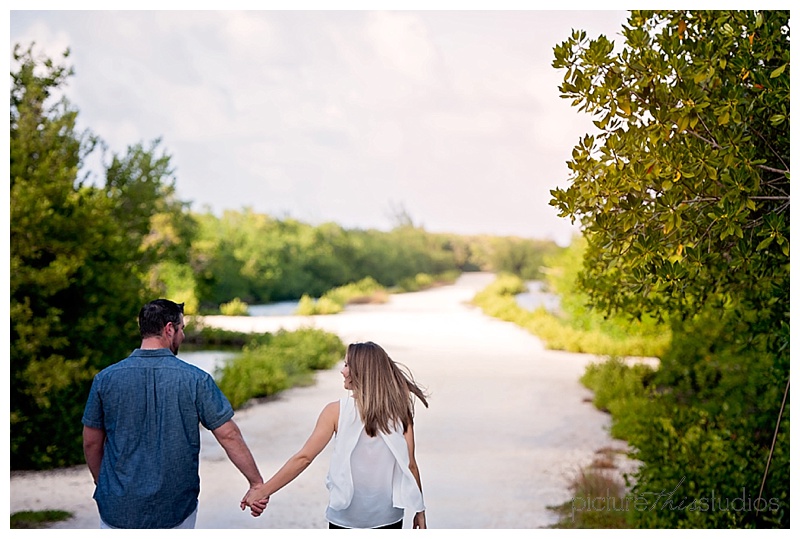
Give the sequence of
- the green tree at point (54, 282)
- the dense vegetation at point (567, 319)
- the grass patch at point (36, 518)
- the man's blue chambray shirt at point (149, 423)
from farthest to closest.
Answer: the dense vegetation at point (567, 319) < the green tree at point (54, 282) < the grass patch at point (36, 518) < the man's blue chambray shirt at point (149, 423)

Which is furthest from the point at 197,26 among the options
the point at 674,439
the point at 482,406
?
the point at 674,439

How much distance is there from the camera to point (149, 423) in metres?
2.30

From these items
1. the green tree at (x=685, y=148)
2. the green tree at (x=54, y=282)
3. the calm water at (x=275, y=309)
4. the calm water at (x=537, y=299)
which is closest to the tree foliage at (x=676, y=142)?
the green tree at (x=685, y=148)

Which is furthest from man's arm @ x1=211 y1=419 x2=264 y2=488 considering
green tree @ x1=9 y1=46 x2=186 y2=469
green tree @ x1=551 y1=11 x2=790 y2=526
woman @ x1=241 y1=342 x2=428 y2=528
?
green tree @ x1=9 y1=46 x2=186 y2=469

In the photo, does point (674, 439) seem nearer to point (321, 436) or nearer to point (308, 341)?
point (321, 436)

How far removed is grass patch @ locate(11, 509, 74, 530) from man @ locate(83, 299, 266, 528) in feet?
6.80

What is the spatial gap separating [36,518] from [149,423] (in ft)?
7.65

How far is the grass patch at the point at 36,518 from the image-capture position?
13.5 ft

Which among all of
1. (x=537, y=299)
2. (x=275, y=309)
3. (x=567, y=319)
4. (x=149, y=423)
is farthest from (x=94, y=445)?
(x=537, y=299)

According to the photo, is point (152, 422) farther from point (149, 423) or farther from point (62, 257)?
point (62, 257)

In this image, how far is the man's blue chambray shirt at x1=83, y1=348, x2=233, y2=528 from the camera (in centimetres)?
230

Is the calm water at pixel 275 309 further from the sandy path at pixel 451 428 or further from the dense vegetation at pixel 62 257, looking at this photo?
the dense vegetation at pixel 62 257

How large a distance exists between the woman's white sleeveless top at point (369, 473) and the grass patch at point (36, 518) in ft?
8.01

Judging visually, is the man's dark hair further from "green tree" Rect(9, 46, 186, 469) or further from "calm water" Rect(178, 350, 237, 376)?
"calm water" Rect(178, 350, 237, 376)
